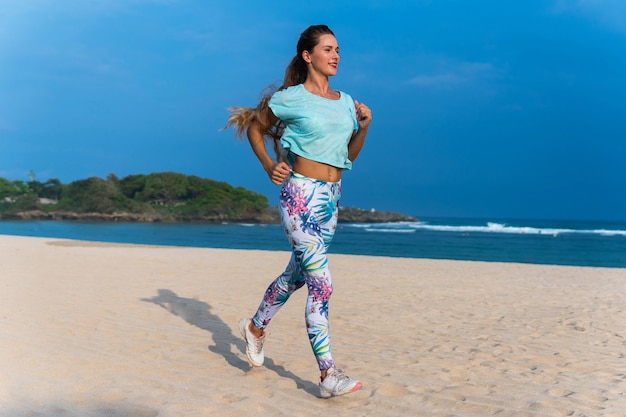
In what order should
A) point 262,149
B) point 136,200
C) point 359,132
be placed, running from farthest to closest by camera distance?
point 136,200 < point 359,132 < point 262,149

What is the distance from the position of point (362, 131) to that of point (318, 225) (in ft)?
2.38

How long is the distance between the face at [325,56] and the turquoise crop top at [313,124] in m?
0.17

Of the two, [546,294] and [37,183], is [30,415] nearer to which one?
[546,294]

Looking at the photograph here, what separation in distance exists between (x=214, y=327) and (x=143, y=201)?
97.4 m

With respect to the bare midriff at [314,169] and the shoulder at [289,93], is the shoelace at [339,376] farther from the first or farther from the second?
the shoulder at [289,93]

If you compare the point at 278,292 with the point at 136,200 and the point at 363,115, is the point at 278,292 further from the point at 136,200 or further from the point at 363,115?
the point at 136,200

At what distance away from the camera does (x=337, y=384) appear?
341 cm

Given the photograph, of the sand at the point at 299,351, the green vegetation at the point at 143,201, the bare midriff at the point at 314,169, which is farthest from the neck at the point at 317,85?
the green vegetation at the point at 143,201

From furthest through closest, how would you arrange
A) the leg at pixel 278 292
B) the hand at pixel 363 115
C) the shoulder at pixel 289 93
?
the leg at pixel 278 292 < the hand at pixel 363 115 < the shoulder at pixel 289 93

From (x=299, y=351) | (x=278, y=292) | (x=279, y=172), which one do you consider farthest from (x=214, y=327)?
(x=279, y=172)

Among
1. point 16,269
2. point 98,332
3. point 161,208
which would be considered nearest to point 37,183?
point 161,208

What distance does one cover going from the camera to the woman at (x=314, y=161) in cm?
344

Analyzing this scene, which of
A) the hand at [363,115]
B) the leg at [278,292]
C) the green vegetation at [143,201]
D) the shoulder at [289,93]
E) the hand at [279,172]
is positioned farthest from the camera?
the green vegetation at [143,201]

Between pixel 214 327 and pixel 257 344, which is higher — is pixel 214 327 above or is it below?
below
